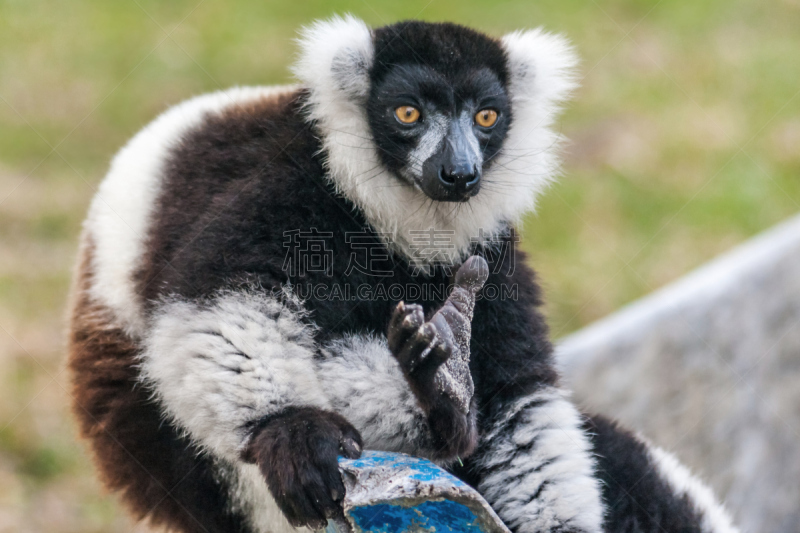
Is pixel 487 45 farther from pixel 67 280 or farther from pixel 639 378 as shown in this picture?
pixel 67 280

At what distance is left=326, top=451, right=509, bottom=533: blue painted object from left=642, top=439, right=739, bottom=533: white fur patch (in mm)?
→ 1405

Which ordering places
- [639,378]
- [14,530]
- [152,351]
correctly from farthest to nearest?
[639,378]
[14,530]
[152,351]

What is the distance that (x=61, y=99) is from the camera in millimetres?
7500

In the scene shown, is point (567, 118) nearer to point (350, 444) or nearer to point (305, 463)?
point (350, 444)

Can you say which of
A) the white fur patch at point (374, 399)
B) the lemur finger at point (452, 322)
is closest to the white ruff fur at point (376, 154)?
the white fur patch at point (374, 399)

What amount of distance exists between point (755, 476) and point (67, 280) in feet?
15.9

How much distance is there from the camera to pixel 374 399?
2.76 m

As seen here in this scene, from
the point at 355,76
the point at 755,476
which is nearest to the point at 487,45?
the point at 355,76

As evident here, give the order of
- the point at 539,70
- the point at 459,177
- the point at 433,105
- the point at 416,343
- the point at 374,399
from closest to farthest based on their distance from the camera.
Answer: the point at 416,343 < the point at 374,399 < the point at 459,177 < the point at 433,105 < the point at 539,70

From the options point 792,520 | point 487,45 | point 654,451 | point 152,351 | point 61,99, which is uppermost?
point 487,45

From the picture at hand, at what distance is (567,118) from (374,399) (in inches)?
249

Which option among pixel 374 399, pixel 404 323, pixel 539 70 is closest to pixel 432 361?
pixel 404 323

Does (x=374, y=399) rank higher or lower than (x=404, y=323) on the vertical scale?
lower

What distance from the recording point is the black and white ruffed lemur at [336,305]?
257 cm
